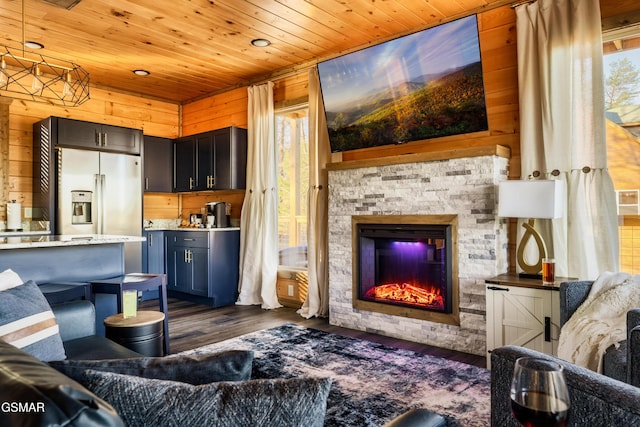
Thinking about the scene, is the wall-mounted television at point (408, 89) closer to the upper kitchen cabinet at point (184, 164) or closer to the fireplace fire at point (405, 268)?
the fireplace fire at point (405, 268)

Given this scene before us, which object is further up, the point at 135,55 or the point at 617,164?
the point at 135,55

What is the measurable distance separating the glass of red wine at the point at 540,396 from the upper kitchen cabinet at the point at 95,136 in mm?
5395

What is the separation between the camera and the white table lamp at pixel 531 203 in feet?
9.46

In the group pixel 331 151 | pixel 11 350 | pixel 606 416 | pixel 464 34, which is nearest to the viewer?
pixel 11 350

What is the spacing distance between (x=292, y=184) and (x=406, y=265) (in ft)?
6.30

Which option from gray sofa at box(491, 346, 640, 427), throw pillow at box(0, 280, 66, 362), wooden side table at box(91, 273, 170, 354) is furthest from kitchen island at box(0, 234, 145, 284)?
gray sofa at box(491, 346, 640, 427)

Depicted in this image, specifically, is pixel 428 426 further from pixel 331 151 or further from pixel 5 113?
pixel 5 113

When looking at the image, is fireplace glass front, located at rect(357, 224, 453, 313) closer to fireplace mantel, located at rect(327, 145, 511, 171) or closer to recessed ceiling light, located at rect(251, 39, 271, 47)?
fireplace mantel, located at rect(327, 145, 511, 171)

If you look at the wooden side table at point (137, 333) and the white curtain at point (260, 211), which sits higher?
the white curtain at point (260, 211)

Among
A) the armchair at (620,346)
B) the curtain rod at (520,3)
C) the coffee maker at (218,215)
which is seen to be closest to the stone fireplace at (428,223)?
the armchair at (620,346)

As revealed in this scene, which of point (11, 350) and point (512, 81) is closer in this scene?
point (11, 350)

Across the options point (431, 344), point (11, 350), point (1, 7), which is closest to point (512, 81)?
point (431, 344)

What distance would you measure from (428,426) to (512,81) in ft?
10.7

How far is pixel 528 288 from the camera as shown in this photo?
2898mm
